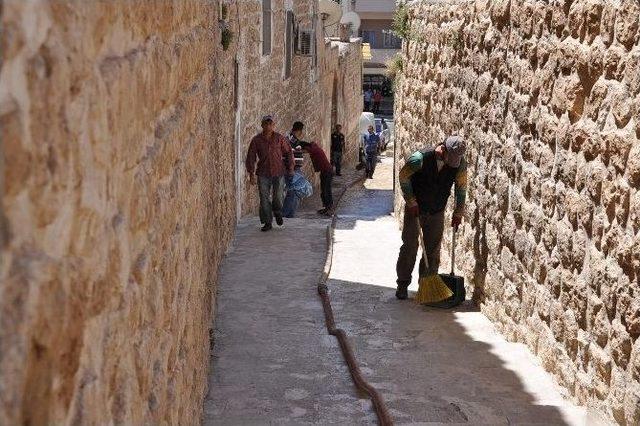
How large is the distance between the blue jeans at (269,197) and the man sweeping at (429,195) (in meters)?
3.02

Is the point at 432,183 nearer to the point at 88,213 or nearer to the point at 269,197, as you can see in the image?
the point at 269,197

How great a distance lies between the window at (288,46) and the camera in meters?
17.4

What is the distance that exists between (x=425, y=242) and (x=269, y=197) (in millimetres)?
3377

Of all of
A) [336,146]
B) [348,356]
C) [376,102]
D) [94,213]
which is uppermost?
[94,213]

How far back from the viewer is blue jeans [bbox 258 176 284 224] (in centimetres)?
1126

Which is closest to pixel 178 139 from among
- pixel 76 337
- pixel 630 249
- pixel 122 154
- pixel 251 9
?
pixel 122 154

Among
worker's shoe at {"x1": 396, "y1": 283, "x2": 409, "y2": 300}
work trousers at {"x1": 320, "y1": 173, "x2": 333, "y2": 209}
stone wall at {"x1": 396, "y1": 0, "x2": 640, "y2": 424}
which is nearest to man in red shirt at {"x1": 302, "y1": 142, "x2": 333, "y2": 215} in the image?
work trousers at {"x1": 320, "y1": 173, "x2": 333, "y2": 209}

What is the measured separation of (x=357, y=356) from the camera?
6633mm

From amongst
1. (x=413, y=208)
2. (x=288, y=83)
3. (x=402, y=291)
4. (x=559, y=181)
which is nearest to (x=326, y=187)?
(x=288, y=83)

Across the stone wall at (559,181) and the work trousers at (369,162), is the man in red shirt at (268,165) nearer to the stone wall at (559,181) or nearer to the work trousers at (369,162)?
the stone wall at (559,181)

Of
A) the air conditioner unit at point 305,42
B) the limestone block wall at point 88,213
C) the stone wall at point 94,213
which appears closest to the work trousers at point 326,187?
the air conditioner unit at point 305,42

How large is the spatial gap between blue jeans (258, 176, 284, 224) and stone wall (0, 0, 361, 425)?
733cm

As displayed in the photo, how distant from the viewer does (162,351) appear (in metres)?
2.95

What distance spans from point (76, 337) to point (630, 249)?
335cm
